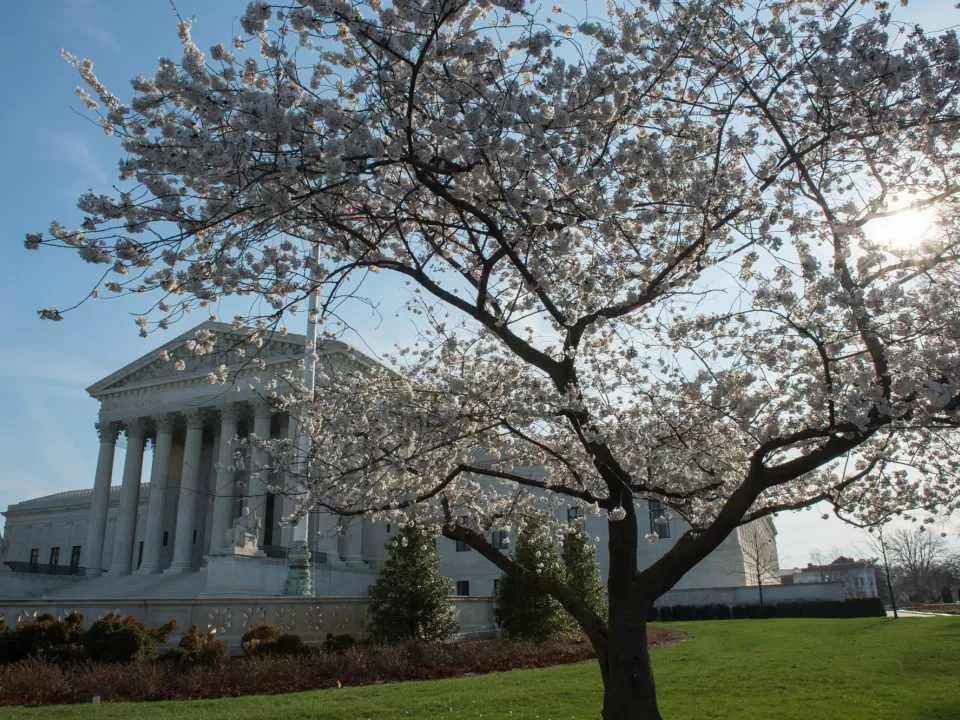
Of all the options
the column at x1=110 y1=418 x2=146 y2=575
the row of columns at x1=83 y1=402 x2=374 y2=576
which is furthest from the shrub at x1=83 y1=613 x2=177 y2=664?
the column at x1=110 y1=418 x2=146 y2=575

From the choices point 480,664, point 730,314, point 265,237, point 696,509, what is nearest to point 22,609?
point 480,664

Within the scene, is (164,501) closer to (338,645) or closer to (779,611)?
(338,645)

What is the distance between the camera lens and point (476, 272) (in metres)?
8.99

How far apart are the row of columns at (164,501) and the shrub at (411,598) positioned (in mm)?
17063

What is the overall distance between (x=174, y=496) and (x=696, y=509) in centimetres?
4463

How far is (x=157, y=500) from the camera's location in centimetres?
4241

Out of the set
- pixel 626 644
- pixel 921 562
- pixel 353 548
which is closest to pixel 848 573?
pixel 921 562

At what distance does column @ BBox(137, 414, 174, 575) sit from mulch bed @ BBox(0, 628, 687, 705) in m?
28.3

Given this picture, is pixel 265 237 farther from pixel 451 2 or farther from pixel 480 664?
pixel 480 664

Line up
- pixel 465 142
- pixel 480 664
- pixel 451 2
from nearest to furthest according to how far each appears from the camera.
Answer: pixel 451 2
pixel 465 142
pixel 480 664

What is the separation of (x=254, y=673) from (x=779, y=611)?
99.2 feet

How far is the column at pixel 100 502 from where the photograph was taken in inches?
1698

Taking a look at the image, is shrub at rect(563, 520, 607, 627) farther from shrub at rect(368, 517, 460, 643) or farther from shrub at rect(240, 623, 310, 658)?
shrub at rect(240, 623, 310, 658)

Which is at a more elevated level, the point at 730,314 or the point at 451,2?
the point at 451,2
